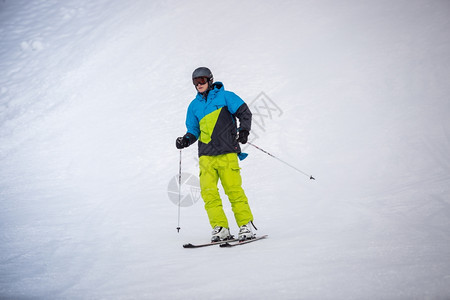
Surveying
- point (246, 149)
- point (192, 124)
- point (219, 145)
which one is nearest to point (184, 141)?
point (192, 124)

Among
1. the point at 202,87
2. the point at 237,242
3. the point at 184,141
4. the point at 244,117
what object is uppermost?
the point at 202,87

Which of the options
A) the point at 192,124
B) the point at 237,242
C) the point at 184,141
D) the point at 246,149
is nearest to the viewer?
the point at 237,242

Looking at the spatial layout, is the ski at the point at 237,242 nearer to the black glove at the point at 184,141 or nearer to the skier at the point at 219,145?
the skier at the point at 219,145

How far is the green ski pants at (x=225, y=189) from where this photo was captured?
342 cm

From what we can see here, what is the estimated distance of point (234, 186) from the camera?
3463 mm

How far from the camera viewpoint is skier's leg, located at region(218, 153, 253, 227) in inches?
135

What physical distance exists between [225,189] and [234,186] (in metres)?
0.10

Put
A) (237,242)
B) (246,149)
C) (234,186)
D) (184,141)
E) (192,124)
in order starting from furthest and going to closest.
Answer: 1. (246,149)
2. (192,124)
3. (184,141)
4. (234,186)
5. (237,242)

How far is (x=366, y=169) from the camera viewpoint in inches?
224

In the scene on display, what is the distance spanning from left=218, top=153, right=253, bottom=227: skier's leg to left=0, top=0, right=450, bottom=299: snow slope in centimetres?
34

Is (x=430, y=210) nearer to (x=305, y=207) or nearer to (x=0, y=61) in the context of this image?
(x=305, y=207)

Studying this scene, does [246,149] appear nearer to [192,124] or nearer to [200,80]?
[192,124]

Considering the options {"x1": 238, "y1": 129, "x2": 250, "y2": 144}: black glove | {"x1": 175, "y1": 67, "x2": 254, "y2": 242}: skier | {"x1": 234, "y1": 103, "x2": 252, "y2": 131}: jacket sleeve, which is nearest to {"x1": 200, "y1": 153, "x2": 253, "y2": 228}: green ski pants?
{"x1": 175, "y1": 67, "x2": 254, "y2": 242}: skier

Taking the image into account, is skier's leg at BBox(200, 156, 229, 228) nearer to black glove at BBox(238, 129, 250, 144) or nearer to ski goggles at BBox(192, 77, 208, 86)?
black glove at BBox(238, 129, 250, 144)
